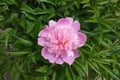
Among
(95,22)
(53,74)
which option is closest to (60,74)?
(53,74)

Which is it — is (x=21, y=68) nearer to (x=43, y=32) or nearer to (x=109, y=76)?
(x=43, y=32)

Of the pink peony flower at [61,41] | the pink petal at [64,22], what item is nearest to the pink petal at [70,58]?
Result: the pink peony flower at [61,41]

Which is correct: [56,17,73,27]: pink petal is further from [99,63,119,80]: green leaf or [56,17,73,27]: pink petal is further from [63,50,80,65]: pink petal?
[99,63,119,80]: green leaf

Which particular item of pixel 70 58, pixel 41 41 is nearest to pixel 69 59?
pixel 70 58

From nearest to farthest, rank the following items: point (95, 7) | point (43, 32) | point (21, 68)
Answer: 1. point (43, 32)
2. point (21, 68)
3. point (95, 7)

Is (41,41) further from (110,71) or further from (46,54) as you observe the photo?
(110,71)

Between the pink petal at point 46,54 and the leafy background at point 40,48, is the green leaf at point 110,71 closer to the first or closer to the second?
the leafy background at point 40,48
